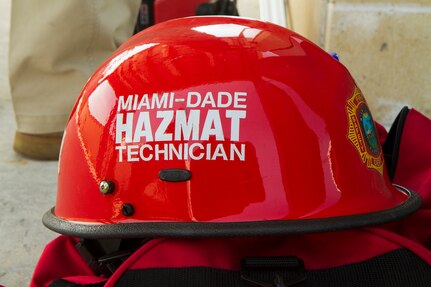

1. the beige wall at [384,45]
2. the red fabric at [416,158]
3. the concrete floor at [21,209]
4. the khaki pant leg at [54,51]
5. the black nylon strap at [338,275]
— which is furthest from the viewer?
the beige wall at [384,45]

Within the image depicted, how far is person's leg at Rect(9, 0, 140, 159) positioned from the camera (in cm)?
194

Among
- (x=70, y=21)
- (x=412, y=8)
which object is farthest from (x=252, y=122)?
(x=412, y=8)

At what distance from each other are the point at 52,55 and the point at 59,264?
0.98 m

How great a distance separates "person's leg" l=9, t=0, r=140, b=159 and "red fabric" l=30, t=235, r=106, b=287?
0.86m

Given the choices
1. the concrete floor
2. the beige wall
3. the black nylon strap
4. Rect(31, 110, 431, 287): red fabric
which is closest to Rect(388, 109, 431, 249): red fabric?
Rect(31, 110, 431, 287): red fabric

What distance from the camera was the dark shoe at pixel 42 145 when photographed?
204 centimetres

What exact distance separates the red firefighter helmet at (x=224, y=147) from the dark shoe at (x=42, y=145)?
95 cm

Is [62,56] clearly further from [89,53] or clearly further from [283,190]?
[283,190]

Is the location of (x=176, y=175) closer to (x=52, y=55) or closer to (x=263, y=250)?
(x=263, y=250)

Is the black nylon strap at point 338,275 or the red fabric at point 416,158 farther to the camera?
the red fabric at point 416,158

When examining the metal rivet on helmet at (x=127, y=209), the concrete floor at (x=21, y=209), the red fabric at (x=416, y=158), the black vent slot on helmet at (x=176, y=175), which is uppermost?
the black vent slot on helmet at (x=176, y=175)

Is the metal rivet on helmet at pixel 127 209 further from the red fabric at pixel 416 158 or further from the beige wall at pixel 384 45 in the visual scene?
the beige wall at pixel 384 45

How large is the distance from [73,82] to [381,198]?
122 cm

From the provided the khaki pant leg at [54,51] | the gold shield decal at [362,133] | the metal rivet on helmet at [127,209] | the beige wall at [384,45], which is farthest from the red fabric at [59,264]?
the beige wall at [384,45]
